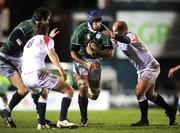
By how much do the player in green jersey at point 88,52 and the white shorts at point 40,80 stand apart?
1527 mm

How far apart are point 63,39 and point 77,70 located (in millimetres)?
14701

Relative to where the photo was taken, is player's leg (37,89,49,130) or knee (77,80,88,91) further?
knee (77,80,88,91)

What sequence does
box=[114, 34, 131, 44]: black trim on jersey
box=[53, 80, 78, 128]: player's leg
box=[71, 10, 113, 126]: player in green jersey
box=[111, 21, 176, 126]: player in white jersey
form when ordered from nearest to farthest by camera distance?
1. box=[53, 80, 78, 128]: player's leg
2. box=[114, 34, 131, 44]: black trim on jersey
3. box=[111, 21, 176, 126]: player in white jersey
4. box=[71, 10, 113, 126]: player in green jersey

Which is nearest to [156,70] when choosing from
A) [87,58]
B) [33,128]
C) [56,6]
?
[87,58]

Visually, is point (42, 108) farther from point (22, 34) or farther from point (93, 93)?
point (93, 93)

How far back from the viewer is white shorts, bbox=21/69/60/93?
14328 millimetres

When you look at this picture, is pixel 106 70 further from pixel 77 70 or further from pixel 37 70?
pixel 37 70

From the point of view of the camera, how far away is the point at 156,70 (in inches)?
631

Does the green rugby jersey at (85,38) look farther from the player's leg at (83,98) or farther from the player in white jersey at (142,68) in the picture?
the player's leg at (83,98)

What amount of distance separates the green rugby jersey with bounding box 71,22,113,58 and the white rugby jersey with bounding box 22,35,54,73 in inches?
76.3

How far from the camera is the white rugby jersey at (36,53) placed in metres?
14.3

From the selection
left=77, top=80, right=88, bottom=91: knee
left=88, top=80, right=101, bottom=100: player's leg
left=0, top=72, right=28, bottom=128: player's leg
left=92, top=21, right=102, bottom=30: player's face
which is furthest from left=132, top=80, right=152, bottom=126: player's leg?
left=0, top=72, right=28, bottom=128: player's leg

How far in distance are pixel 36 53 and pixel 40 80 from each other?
537mm

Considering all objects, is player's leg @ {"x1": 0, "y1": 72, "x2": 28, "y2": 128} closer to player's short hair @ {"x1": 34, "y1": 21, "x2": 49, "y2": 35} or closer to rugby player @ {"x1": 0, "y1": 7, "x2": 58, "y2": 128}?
rugby player @ {"x1": 0, "y1": 7, "x2": 58, "y2": 128}
